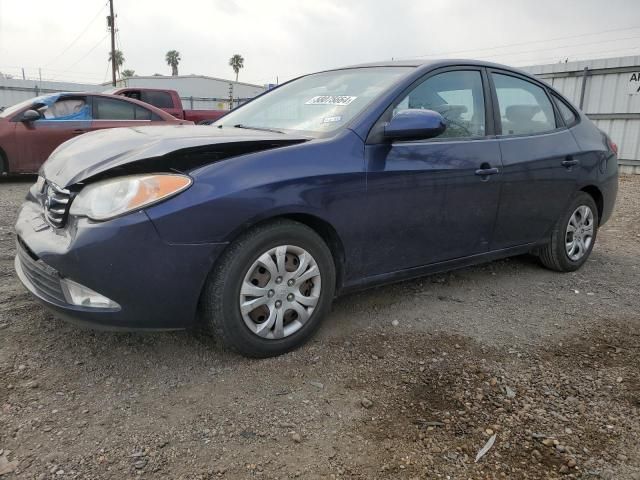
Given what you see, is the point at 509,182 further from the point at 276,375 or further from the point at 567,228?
the point at 276,375

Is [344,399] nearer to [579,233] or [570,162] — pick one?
[570,162]

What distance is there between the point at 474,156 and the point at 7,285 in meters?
3.19

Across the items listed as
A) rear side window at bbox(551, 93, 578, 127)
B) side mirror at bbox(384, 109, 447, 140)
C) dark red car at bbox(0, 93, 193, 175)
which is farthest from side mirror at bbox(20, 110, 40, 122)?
rear side window at bbox(551, 93, 578, 127)

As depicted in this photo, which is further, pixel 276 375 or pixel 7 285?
pixel 7 285

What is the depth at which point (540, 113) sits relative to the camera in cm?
402

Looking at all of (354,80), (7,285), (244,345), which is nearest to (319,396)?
(244,345)

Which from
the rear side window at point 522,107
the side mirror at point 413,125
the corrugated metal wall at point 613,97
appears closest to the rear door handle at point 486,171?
the rear side window at point 522,107

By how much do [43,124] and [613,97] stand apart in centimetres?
1116

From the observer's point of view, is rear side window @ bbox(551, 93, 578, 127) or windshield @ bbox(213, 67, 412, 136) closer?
windshield @ bbox(213, 67, 412, 136)

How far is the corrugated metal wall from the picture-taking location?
10945 mm

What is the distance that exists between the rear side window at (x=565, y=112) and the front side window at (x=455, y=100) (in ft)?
3.38

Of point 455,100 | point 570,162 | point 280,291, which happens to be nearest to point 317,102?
point 455,100

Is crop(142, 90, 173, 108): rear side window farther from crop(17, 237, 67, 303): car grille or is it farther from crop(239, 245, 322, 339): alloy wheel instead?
crop(239, 245, 322, 339): alloy wheel

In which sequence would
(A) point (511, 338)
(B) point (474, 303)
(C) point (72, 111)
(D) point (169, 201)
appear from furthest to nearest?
(C) point (72, 111)
(B) point (474, 303)
(A) point (511, 338)
(D) point (169, 201)
